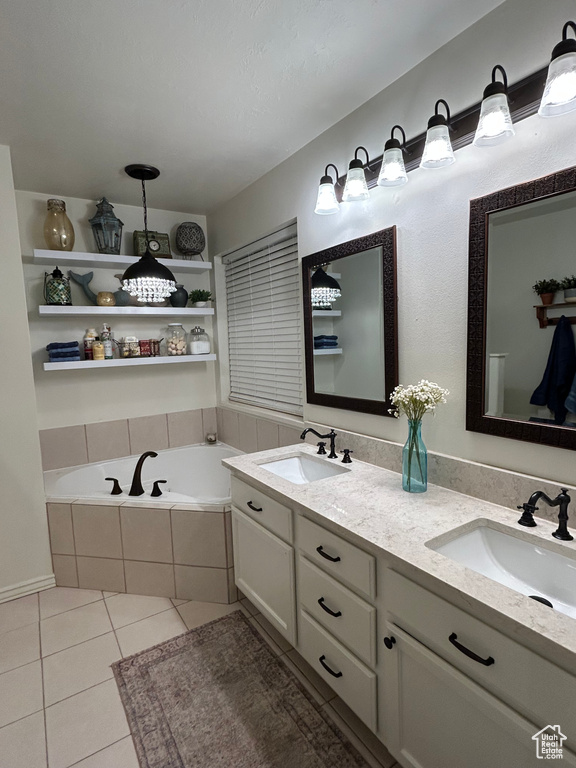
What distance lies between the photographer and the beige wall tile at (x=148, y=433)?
122 inches

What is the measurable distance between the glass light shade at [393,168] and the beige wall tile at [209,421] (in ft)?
7.80

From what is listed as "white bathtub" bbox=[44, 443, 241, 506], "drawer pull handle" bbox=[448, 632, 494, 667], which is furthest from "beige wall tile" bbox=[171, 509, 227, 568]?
"drawer pull handle" bbox=[448, 632, 494, 667]

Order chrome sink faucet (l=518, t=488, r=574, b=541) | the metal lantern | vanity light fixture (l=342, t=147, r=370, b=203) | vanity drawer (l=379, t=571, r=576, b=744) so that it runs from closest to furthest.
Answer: vanity drawer (l=379, t=571, r=576, b=744)
chrome sink faucet (l=518, t=488, r=574, b=541)
vanity light fixture (l=342, t=147, r=370, b=203)
the metal lantern

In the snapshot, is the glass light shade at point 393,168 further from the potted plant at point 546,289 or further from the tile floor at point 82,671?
the tile floor at point 82,671

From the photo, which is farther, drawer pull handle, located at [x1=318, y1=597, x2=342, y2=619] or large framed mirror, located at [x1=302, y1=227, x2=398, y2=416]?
large framed mirror, located at [x1=302, y1=227, x2=398, y2=416]

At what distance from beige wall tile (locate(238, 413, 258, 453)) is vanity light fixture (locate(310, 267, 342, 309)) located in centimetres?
109

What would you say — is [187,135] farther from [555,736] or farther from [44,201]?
[555,736]

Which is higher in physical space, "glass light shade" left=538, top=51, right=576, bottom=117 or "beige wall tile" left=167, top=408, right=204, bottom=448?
"glass light shade" left=538, top=51, right=576, bottom=117

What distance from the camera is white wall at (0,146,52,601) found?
2180mm

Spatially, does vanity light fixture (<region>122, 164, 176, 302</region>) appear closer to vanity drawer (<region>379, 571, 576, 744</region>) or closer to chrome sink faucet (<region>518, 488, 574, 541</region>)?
vanity drawer (<region>379, 571, 576, 744</region>)

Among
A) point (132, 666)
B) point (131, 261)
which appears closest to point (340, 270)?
point (131, 261)

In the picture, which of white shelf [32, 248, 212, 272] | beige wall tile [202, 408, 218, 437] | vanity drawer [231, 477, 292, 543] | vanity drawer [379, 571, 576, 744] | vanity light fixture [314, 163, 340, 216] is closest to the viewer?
vanity drawer [379, 571, 576, 744]

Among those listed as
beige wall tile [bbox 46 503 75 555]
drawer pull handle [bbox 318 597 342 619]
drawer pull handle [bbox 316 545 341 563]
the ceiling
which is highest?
the ceiling

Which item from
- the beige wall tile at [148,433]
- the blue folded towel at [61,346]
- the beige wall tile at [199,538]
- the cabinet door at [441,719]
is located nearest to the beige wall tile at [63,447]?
the beige wall tile at [148,433]
